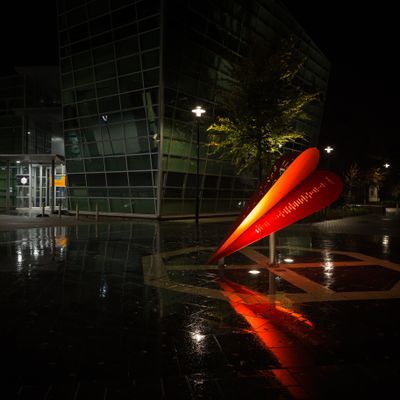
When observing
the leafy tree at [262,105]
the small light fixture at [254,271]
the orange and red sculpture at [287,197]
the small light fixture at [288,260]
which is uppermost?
the leafy tree at [262,105]

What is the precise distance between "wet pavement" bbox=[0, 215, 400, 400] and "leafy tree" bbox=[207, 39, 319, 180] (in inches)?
387

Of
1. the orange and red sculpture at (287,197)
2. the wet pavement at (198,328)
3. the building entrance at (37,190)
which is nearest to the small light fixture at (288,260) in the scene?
the wet pavement at (198,328)

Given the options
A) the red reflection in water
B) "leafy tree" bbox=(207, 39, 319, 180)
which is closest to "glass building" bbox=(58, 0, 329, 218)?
"leafy tree" bbox=(207, 39, 319, 180)

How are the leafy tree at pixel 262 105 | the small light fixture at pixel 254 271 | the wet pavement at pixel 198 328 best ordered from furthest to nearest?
the leafy tree at pixel 262 105, the small light fixture at pixel 254 271, the wet pavement at pixel 198 328

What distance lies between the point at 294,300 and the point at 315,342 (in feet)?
7.52

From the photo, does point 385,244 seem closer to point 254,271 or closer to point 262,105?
point 254,271

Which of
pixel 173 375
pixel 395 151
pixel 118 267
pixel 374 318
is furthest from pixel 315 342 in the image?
pixel 395 151

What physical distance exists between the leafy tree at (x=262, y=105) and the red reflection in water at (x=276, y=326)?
514 inches

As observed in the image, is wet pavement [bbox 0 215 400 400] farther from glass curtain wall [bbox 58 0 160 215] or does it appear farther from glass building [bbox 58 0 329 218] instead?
glass curtain wall [bbox 58 0 160 215]

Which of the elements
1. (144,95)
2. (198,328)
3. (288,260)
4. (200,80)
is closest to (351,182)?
(200,80)

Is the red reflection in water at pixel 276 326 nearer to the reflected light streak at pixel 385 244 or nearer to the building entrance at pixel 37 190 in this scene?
the reflected light streak at pixel 385 244

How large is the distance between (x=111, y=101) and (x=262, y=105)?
50.5 feet

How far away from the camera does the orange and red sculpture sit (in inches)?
376

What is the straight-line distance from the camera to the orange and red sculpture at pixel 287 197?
954cm
